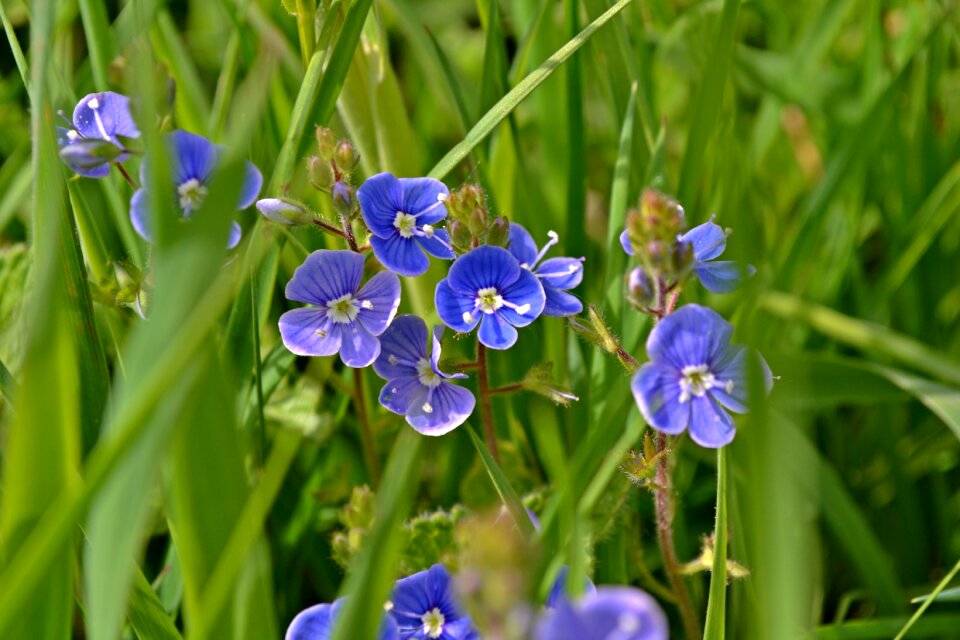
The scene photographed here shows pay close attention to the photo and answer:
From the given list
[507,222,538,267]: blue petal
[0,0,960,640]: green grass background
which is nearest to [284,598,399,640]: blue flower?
[0,0,960,640]: green grass background

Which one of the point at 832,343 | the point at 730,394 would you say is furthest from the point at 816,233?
the point at 730,394

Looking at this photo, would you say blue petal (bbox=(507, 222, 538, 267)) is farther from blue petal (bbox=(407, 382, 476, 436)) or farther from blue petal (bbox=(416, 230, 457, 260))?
blue petal (bbox=(407, 382, 476, 436))

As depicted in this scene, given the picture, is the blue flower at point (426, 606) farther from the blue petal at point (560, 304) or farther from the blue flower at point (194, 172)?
the blue flower at point (194, 172)

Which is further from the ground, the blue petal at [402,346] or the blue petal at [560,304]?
the blue petal at [560,304]

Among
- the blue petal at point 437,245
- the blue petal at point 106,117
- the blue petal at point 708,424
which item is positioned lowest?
the blue petal at point 708,424

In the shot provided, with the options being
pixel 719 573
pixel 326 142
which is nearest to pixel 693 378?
pixel 719 573

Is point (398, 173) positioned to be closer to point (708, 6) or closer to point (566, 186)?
point (566, 186)

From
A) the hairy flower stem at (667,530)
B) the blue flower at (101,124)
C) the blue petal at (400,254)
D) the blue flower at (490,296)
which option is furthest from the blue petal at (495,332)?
the blue flower at (101,124)
